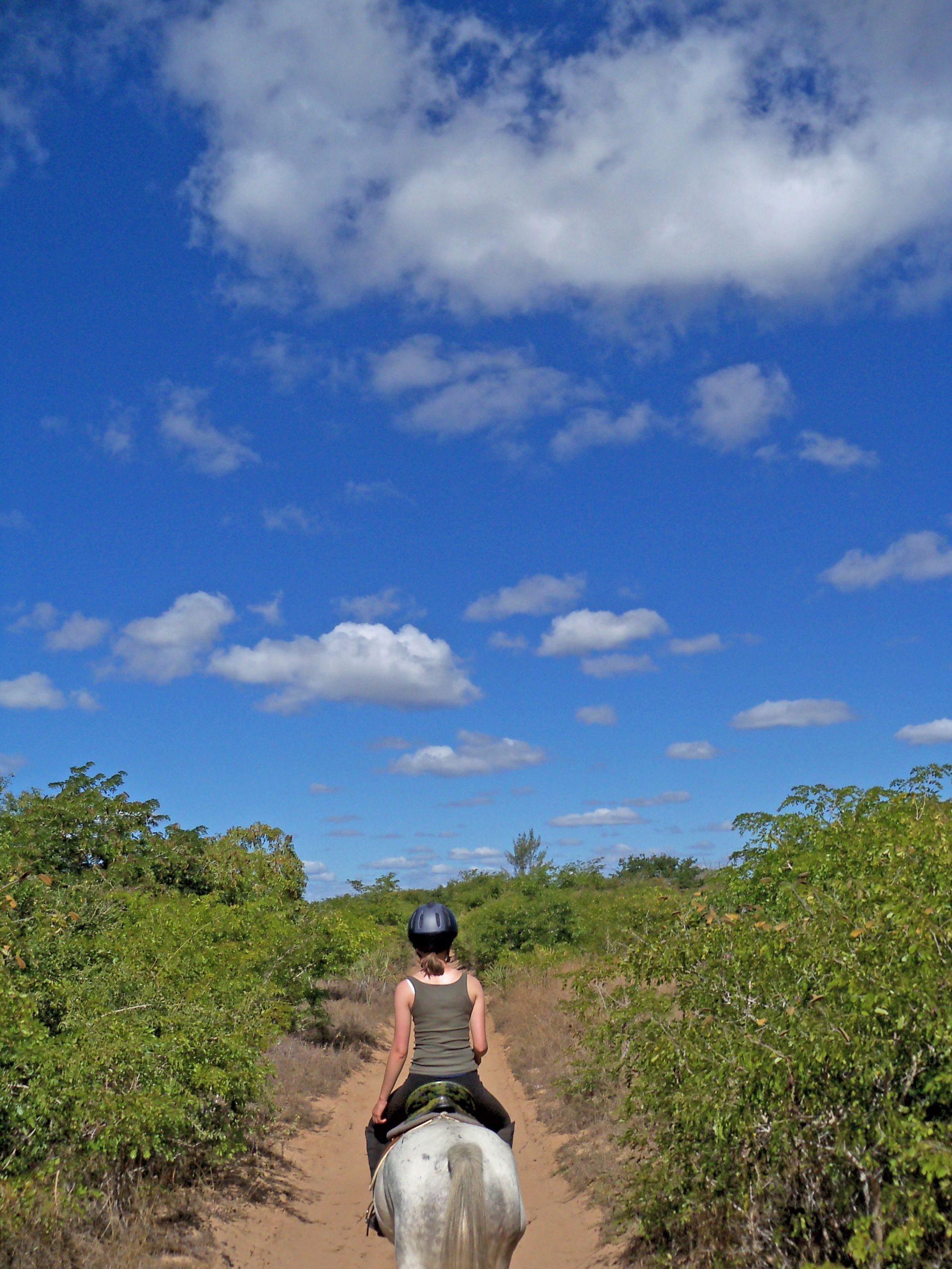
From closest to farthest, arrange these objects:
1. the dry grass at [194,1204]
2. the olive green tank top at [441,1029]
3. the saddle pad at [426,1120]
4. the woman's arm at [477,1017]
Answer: the saddle pad at [426,1120], the olive green tank top at [441,1029], the woman's arm at [477,1017], the dry grass at [194,1204]

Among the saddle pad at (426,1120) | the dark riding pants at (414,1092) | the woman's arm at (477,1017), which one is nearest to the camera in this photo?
the saddle pad at (426,1120)

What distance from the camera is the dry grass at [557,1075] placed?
10.7 metres

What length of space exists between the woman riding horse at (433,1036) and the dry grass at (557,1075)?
2387mm

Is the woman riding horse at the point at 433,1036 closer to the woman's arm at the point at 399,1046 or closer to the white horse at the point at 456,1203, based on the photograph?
the woman's arm at the point at 399,1046

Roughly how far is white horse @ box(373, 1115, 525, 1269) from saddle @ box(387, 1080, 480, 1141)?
0.34 meters

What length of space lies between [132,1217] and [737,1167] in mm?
5426

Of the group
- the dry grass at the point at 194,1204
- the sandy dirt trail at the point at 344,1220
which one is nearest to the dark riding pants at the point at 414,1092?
the dry grass at the point at 194,1204

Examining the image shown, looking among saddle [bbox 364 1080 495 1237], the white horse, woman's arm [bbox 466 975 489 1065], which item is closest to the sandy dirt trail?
woman's arm [bbox 466 975 489 1065]

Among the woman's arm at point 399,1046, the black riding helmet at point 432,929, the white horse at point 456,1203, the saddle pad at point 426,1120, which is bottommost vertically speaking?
the white horse at point 456,1203

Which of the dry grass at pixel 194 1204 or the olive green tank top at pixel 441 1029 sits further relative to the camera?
the dry grass at pixel 194 1204

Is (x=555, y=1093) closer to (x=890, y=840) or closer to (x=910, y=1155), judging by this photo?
(x=890, y=840)

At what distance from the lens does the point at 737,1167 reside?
618 centimetres

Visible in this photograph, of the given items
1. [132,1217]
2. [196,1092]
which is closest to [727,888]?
[196,1092]

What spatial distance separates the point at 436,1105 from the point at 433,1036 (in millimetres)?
461
